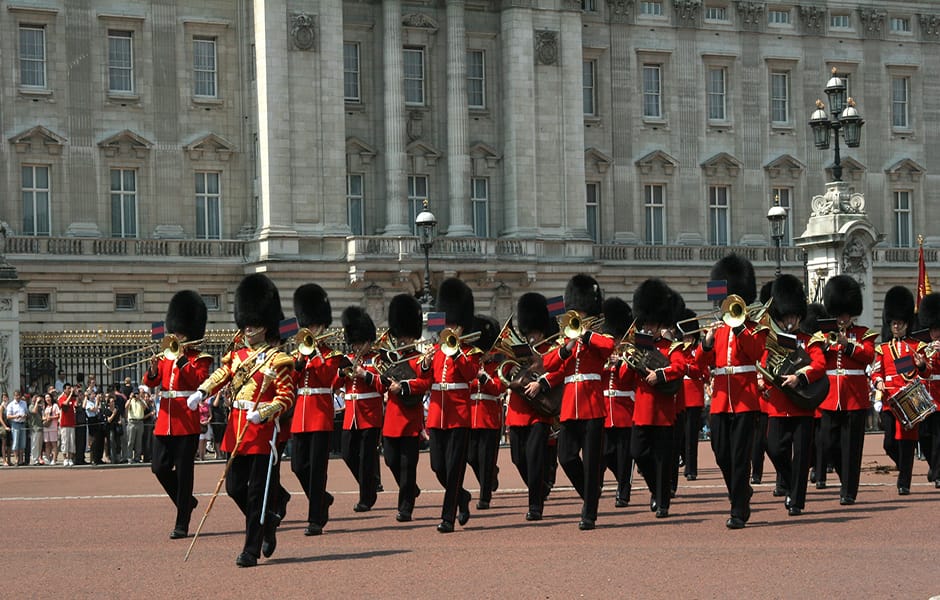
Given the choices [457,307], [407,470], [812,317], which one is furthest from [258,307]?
[812,317]

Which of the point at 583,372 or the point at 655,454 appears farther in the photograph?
the point at 655,454

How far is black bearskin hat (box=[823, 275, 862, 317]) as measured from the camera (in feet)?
53.5

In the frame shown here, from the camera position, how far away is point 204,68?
42.8m

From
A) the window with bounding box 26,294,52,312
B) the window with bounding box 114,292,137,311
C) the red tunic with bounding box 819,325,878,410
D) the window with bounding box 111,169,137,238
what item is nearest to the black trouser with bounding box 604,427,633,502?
the red tunic with bounding box 819,325,878,410

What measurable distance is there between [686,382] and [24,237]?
83.1ft

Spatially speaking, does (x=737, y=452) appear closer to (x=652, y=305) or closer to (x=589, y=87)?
(x=652, y=305)

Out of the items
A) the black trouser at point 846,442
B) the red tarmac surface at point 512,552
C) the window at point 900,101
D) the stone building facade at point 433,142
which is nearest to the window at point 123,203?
the stone building facade at point 433,142

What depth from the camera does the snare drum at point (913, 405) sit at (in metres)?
16.6

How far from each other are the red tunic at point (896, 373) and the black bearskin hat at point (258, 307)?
22.4 ft

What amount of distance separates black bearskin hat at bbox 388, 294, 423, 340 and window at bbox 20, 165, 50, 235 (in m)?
26.5

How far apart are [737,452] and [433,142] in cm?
3208

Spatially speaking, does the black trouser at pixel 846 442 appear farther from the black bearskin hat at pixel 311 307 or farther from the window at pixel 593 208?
the window at pixel 593 208

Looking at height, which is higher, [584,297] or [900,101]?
[900,101]

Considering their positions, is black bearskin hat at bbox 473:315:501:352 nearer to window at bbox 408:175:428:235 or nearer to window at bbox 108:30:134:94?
window at bbox 108:30:134:94
